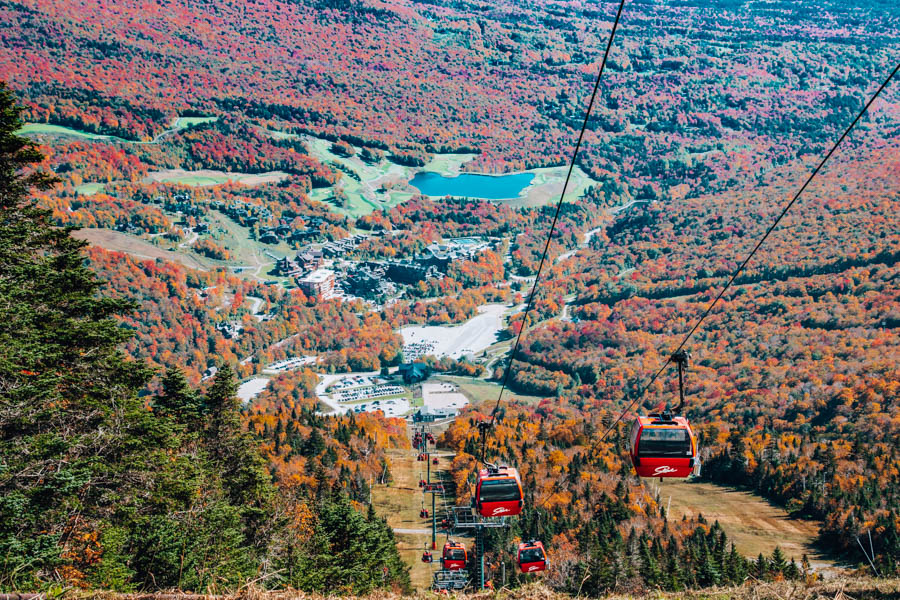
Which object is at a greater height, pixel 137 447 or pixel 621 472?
pixel 137 447

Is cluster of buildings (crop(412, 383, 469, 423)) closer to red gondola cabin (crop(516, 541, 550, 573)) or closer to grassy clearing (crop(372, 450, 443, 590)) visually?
grassy clearing (crop(372, 450, 443, 590))

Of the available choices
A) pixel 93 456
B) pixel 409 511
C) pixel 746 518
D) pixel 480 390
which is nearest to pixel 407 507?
pixel 409 511

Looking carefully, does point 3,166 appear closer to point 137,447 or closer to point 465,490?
point 137,447

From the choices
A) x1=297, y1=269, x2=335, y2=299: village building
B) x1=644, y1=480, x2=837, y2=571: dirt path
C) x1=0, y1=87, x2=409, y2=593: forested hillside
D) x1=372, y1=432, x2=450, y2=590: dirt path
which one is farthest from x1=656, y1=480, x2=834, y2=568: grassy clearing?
x1=297, y1=269, x2=335, y2=299: village building

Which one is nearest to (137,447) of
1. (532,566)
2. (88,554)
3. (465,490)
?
(88,554)

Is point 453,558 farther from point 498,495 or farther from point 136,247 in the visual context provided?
point 136,247

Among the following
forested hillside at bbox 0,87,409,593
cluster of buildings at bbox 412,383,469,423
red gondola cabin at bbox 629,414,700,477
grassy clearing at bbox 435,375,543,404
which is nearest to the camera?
forested hillside at bbox 0,87,409,593

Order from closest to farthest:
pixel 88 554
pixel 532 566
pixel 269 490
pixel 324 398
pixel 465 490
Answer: pixel 88 554 → pixel 269 490 → pixel 532 566 → pixel 465 490 → pixel 324 398
